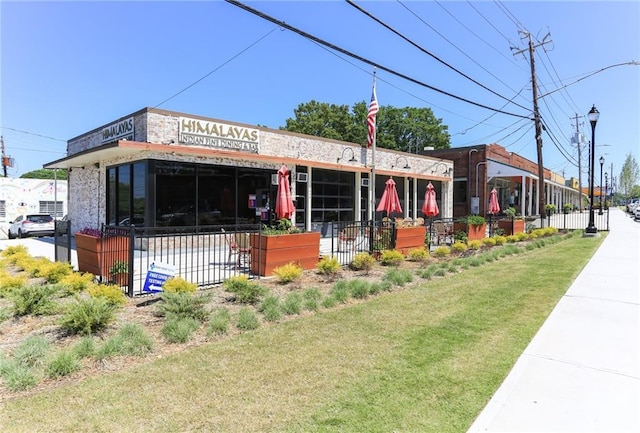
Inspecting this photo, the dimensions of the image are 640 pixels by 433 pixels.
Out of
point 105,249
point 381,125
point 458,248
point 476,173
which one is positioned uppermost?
→ point 381,125

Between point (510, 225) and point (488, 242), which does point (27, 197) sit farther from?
point (510, 225)

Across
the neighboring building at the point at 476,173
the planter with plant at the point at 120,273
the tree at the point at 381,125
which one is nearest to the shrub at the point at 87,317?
the planter with plant at the point at 120,273

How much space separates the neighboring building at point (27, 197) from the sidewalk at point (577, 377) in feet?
105

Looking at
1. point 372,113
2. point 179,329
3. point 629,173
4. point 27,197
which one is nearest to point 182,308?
point 179,329

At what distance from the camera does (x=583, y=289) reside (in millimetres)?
7145

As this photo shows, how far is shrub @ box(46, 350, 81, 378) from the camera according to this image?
11.6ft

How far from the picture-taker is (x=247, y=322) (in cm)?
502

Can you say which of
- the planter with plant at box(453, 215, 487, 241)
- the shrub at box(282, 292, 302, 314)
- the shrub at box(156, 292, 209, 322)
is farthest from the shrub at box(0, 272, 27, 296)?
the planter with plant at box(453, 215, 487, 241)

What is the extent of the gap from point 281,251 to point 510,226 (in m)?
13.7

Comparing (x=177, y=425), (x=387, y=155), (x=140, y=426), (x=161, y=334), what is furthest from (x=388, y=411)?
(x=387, y=155)

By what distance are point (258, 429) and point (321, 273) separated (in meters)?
5.90

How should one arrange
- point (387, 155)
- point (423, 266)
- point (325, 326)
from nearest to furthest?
point (325, 326) → point (423, 266) → point (387, 155)

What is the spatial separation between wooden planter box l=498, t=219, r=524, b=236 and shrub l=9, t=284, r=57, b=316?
1785cm

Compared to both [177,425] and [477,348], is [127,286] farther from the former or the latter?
[477,348]
